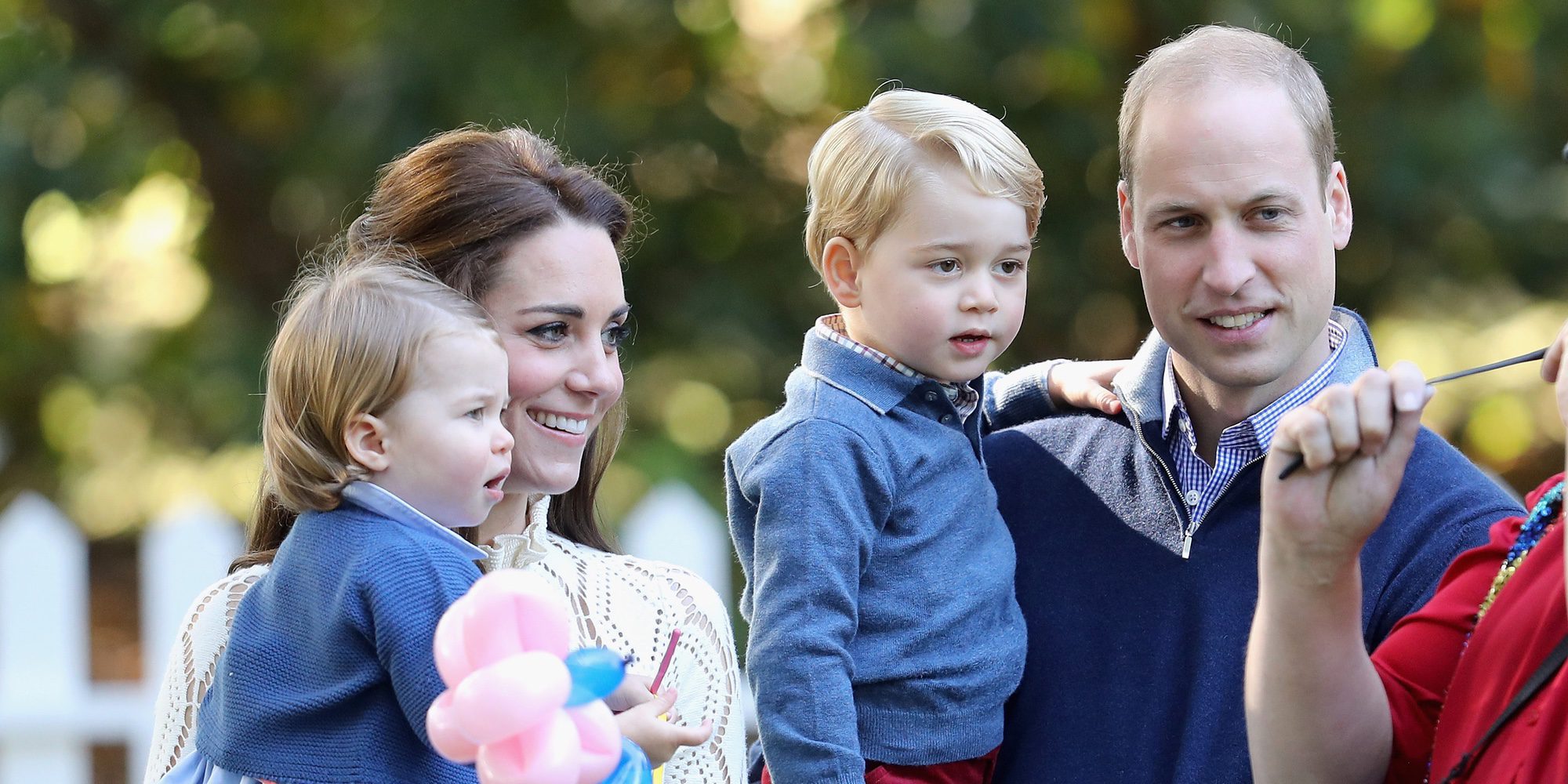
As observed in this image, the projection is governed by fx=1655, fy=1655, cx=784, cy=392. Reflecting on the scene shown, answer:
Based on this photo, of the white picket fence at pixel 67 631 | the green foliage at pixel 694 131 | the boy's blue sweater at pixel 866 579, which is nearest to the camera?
the boy's blue sweater at pixel 866 579

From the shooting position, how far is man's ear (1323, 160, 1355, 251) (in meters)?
2.26

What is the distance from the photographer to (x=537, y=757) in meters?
1.59

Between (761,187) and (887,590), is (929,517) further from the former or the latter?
(761,187)

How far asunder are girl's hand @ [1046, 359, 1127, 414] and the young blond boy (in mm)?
273

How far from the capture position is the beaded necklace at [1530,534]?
5.95 ft

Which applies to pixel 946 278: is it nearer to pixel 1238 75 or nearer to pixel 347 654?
pixel 1238 75

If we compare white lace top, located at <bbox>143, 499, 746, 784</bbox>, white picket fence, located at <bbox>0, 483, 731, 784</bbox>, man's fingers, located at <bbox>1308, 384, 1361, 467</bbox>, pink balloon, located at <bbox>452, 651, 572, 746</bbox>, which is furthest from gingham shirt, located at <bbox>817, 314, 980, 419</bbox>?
white picket fence, located at <bbox>0, 483, 731, 784</bbox>

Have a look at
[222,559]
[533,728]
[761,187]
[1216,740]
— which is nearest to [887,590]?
[1216,740]

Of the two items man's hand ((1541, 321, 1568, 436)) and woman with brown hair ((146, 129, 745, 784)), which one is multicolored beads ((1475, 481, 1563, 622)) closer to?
man's hand ((1541, 321, 1568, 436))

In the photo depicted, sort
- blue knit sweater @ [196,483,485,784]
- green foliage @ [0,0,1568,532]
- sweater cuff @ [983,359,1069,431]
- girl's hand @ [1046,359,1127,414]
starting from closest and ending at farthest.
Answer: blue knit sweater @ [196,483,485,784] → girl's hand @ [1046,359,1127,414] → sweater cuff @ [983,359,1069,431] → green foliage @ [0,0,1568,532]

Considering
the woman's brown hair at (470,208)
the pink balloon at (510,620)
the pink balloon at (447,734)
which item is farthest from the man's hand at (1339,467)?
the woman's brown hair at (470,208)

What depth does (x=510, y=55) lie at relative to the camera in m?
4.72

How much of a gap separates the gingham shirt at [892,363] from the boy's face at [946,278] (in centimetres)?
1

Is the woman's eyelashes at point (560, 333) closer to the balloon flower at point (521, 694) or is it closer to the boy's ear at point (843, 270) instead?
the boy's ear at point (843, 270)
